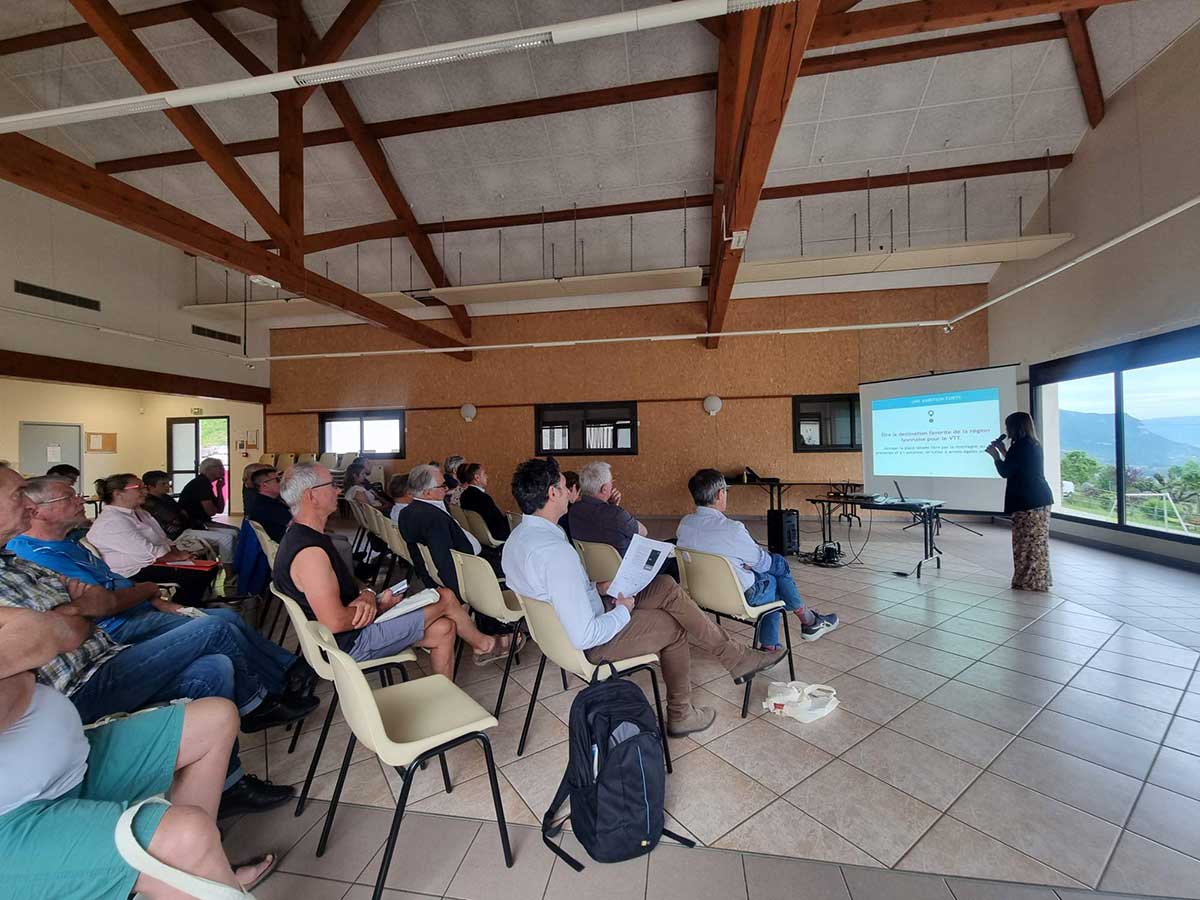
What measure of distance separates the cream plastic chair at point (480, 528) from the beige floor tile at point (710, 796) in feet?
7.97

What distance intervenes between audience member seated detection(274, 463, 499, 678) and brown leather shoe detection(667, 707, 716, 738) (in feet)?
3.64

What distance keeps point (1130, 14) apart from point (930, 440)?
13.1 ft

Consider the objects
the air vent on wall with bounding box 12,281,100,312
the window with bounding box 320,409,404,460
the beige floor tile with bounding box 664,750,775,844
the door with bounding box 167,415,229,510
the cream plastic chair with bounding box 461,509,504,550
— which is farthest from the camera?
the door with bounding box 167,415,229,510

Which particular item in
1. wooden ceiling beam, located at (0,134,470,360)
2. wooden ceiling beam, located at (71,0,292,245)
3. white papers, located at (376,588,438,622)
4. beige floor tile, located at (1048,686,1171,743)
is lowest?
beige floor tile, located at (1048,686,1171,743)

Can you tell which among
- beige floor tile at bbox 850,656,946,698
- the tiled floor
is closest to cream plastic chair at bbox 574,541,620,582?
the tiled floor

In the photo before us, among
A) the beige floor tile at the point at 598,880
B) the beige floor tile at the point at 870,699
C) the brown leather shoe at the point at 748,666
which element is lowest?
the beige floor tile at the point at 598,880

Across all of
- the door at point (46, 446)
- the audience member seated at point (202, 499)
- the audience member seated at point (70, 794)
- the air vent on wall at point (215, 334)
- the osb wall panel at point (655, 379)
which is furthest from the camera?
the air vent on wall at point (215, 334)

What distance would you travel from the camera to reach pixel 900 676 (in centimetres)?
266

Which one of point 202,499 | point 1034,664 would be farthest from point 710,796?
point 202,499

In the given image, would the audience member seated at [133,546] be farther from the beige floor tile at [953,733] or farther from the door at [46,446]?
the door at [46,446]

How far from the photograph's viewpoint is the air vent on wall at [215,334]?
8.47 m

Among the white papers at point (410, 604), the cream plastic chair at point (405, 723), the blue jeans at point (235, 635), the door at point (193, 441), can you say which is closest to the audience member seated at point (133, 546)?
the blue jeans at point (235, 635)

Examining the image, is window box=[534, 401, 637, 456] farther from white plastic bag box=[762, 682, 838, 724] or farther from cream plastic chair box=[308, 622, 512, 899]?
cream plastic chair box=[308, 622, 512, 899]

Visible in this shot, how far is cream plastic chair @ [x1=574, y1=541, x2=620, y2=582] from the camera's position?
8.75ft
